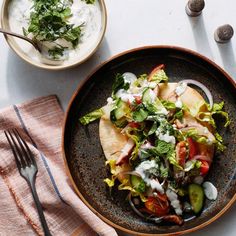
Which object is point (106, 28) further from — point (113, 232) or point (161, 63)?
point (113, 232)

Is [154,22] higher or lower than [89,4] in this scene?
lower

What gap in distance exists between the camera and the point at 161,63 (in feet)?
10.5

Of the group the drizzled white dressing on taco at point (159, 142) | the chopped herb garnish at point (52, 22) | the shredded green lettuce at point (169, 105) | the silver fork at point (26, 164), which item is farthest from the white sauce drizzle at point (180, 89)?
the silver fork at point (26, 164)

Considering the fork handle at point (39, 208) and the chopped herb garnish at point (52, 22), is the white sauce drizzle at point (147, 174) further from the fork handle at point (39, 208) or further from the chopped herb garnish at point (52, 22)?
the chopped herb garnish at point (52, 22)

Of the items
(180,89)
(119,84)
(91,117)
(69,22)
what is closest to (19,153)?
(91,117)

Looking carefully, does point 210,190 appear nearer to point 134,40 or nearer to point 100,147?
point 100,147

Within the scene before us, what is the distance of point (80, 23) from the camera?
3.08m

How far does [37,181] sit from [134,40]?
3.70 feet

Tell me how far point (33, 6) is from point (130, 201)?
54.1 inches

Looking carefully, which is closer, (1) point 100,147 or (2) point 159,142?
(2) point 159,142

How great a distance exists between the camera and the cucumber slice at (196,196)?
309 centimetres

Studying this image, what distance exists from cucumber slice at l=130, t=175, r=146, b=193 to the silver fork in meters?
0.62

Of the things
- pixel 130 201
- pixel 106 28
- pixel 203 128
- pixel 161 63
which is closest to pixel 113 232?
pixel 130 201

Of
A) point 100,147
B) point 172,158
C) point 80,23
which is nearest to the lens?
point 172,158
